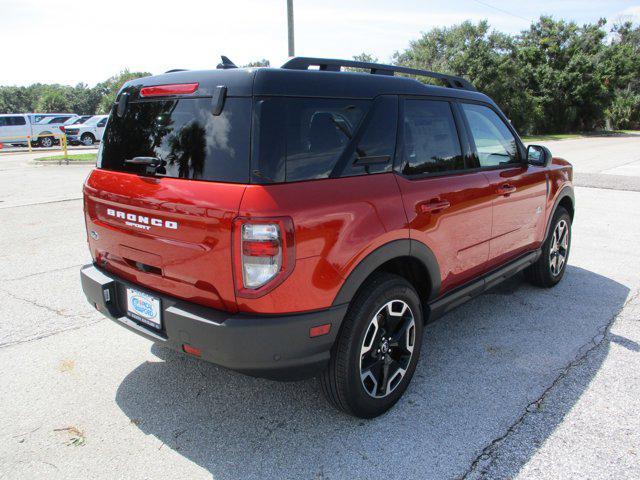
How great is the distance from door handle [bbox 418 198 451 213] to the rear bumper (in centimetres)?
85

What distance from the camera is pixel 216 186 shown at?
2367 mm

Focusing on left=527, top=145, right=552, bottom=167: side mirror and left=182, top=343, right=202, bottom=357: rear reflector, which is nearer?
left=182, top=343, right=202, bottom=357: rear reflector

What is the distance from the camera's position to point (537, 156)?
4379mm

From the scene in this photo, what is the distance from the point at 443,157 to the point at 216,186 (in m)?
1.64

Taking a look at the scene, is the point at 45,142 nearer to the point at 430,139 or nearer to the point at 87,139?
the point at 87,139

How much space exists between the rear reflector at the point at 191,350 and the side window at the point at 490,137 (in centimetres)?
242

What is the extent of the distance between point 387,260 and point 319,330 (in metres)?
0.58

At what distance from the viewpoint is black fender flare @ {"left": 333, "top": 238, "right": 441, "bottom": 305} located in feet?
8.31

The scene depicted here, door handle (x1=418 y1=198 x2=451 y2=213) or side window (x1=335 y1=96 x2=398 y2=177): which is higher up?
side window (x1=335 y1=96 x2=398 y2=177)

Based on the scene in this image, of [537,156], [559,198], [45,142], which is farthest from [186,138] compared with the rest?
[45,142]

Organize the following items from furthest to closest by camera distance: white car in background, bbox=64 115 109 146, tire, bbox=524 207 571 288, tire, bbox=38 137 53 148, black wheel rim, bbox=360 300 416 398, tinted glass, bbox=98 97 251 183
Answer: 1. white car in background, bbox=64 115 109 146
2. tire, bbox=38 137 53 148
3. tire, bbox=524 207 571 288
4. black wheel rim, bbox=360 300 416 398
5. tinted glass, bbox=98 97 251 183

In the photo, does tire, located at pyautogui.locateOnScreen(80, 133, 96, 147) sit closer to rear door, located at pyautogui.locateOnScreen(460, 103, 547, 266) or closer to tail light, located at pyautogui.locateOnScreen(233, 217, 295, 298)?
rear door, located at pyautogui.locateOnScreen(460, 103, 547, 266)

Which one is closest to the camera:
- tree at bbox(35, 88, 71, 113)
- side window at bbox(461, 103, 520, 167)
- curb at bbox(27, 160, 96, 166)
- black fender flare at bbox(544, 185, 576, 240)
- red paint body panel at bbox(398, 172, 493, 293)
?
red paint body panel at bbox(398, 172, 493, 293)

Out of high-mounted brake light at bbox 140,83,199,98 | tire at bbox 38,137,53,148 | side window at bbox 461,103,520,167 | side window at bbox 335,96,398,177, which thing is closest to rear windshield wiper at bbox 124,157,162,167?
high-mounted brake light at bbox 140,83,199,98
